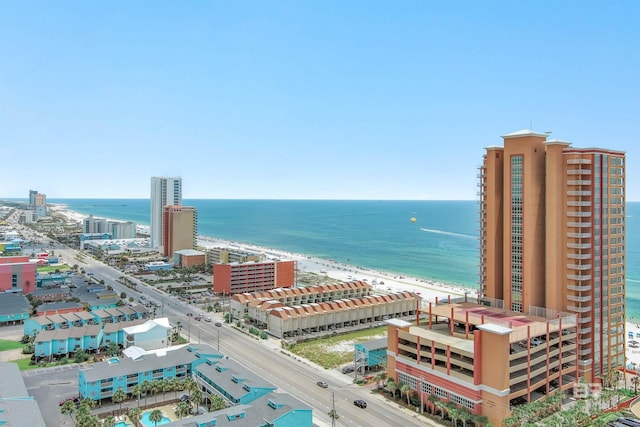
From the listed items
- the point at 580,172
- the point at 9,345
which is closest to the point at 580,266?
the point at 580,172

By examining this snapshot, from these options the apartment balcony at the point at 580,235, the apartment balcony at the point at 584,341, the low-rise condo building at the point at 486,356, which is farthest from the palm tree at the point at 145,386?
the apartment balcony at the point at 580,235

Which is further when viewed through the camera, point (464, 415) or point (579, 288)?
point (579, 288)

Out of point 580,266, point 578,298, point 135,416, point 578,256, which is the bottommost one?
point 135,416

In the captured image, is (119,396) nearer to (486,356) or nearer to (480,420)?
(480,420)

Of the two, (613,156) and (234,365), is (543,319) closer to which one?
(613,156)

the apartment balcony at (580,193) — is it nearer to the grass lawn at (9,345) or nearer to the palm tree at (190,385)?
the palm tree at (190,385)

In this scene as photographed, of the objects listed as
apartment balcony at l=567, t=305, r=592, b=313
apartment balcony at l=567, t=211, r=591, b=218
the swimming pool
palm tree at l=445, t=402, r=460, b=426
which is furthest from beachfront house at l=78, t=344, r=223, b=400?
apartment balcony at l=567, t=211, r=591, b=218

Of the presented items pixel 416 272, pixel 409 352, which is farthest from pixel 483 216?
pixel 416 272
